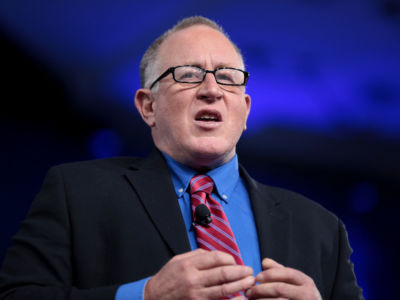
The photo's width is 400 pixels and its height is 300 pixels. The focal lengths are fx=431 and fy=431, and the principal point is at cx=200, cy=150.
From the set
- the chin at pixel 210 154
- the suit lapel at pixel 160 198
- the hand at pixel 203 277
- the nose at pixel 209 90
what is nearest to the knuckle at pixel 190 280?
the hand at pixel 203 277

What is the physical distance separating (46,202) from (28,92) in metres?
1.29

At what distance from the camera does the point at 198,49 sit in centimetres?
154

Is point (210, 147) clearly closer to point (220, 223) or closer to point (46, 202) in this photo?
point (220, 223)

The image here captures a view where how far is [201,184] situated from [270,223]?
0.88 ft

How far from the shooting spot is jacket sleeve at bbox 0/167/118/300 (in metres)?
1.11

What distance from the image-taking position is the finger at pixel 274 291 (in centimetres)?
103

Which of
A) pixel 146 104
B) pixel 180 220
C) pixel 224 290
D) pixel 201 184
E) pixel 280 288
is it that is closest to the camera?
pixel 224 290

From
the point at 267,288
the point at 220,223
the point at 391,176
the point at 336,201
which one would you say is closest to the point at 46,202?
the point at 220,223

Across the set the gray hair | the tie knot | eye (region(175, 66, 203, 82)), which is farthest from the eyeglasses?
the tie knot

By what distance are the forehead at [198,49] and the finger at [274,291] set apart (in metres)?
0.79

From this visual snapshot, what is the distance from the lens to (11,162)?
2.27 meters

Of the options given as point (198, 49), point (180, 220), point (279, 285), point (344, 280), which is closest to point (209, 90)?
point (198, 49)

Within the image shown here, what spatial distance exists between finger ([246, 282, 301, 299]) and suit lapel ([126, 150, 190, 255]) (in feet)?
0.86

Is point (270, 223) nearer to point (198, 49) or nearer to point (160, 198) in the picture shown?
point (160, 198)
